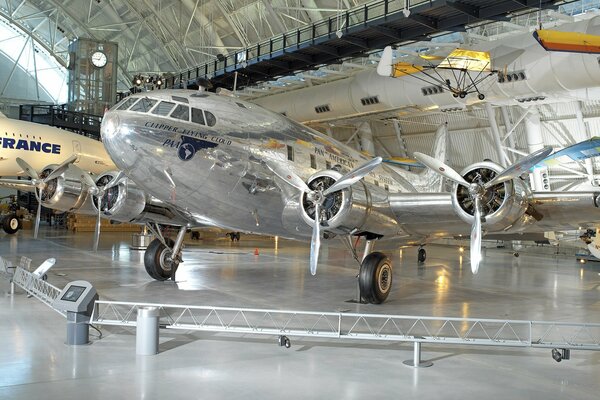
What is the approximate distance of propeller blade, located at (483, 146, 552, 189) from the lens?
9.99 metres

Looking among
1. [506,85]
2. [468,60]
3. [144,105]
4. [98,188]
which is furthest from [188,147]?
[506,85]

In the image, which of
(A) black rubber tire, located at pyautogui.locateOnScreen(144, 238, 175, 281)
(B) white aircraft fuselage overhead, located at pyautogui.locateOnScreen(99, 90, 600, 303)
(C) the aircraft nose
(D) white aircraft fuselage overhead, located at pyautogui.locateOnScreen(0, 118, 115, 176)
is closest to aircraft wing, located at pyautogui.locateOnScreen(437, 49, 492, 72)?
(B) white aircraft fuselage overhead, located at pyautogui.locateOnScreen(99, 90, 600, 303)

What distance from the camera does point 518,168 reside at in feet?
34.1

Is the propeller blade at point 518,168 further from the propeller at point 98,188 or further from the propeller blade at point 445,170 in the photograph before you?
the propeller at point 98,188

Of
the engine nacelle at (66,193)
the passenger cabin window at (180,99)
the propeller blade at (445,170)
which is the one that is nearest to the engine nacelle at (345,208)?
the propeller blade at (445,170)

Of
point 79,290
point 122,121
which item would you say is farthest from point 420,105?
point 79,290

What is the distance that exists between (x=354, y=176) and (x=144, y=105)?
4.16 metres

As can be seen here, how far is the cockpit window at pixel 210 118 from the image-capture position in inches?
438

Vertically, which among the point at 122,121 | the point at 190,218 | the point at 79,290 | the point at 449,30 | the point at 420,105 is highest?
the point at 449,30

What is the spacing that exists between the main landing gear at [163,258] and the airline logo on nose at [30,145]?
673 inches

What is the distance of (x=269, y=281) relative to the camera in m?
16.4

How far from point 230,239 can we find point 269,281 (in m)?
19.8

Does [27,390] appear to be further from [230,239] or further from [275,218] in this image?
[230,239]

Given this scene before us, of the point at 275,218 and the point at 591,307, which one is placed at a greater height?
the point at 275,218
